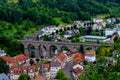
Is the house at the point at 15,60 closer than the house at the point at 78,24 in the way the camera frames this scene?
Yes

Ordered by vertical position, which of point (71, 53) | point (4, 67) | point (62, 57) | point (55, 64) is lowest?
point (71, 53)

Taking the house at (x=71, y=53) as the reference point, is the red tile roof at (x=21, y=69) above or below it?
above

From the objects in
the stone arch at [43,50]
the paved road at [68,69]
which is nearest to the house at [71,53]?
the paved road at [68,69]

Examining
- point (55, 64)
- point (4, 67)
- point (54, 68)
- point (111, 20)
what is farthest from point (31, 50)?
point (111, 20)

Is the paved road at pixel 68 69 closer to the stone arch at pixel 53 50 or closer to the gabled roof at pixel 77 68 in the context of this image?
the gabled roof at pixel 77 68

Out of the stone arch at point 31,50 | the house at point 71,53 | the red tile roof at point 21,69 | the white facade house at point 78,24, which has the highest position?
the red tile roof at point 21,69

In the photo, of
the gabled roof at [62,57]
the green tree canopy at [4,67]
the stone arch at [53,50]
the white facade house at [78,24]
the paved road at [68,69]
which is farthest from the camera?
the white facade house at [78,24]

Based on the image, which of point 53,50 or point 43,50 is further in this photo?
point 53,50

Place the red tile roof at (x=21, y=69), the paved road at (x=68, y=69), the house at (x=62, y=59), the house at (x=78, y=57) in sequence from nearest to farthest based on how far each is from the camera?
the red tile roof at (x=21, y=69) < the paved road at (x=68, y=69) < the house at (x=62, y=59) < the house at (x=78, y=57)

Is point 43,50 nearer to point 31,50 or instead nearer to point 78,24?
point 31,50
